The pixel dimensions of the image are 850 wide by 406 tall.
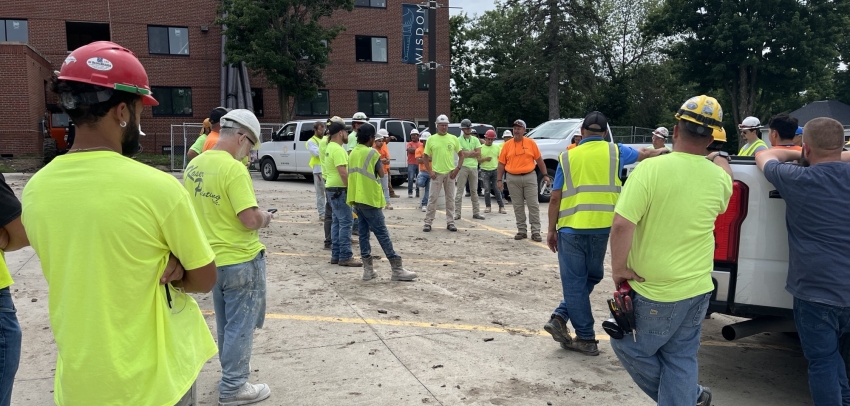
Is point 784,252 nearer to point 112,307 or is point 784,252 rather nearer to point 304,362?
point 304,362

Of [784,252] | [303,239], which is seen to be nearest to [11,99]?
[303,239]

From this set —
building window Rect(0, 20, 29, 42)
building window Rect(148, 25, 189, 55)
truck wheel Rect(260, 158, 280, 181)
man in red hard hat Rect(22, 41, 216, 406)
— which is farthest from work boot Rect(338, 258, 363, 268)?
building window Rect(0, 20, 29, 42)

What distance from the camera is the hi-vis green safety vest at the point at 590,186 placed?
4.86 meters

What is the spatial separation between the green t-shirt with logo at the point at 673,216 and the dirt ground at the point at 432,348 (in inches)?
54.2

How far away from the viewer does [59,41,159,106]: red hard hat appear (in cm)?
194

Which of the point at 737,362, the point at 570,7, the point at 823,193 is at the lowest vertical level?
the point at 737,362

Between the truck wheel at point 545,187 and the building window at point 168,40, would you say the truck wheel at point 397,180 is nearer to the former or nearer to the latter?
the truck wheel at point 545,187

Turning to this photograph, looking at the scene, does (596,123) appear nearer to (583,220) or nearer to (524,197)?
(583,220)

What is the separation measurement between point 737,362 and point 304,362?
11.4 feet

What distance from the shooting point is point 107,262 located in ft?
6.43

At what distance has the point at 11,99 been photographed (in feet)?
84.7

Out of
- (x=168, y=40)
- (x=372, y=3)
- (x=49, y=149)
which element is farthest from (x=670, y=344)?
(x=372, y=3)

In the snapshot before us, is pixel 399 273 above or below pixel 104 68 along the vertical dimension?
below

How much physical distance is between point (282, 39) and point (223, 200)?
82.3 feet
